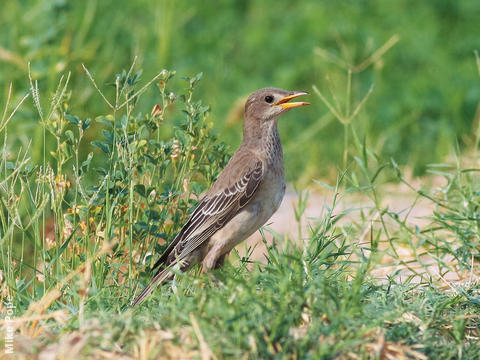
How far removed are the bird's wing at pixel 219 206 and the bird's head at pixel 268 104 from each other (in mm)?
473

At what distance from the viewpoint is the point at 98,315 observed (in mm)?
3479

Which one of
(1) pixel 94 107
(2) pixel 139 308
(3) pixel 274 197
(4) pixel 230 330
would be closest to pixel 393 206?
(3) pixel 274 197

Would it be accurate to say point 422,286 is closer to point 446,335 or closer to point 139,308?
point 446,335

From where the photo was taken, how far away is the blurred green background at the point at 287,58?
756 centimetres

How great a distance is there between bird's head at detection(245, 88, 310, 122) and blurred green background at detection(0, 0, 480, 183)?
161cm

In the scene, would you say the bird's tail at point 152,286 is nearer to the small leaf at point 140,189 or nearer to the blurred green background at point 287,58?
the small leaf at point 140,189

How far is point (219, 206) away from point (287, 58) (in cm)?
540

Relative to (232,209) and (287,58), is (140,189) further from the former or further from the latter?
(287,58)

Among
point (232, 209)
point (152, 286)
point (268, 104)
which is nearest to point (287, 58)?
point (268, 104)

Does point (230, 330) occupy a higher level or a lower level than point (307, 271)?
lower

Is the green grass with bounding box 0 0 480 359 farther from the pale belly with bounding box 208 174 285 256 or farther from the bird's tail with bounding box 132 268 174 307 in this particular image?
the pale belly with bounding box 208 174 285 256

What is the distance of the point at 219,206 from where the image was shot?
16.0ft

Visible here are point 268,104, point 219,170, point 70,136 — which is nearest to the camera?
point 70,136

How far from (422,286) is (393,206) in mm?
2211
